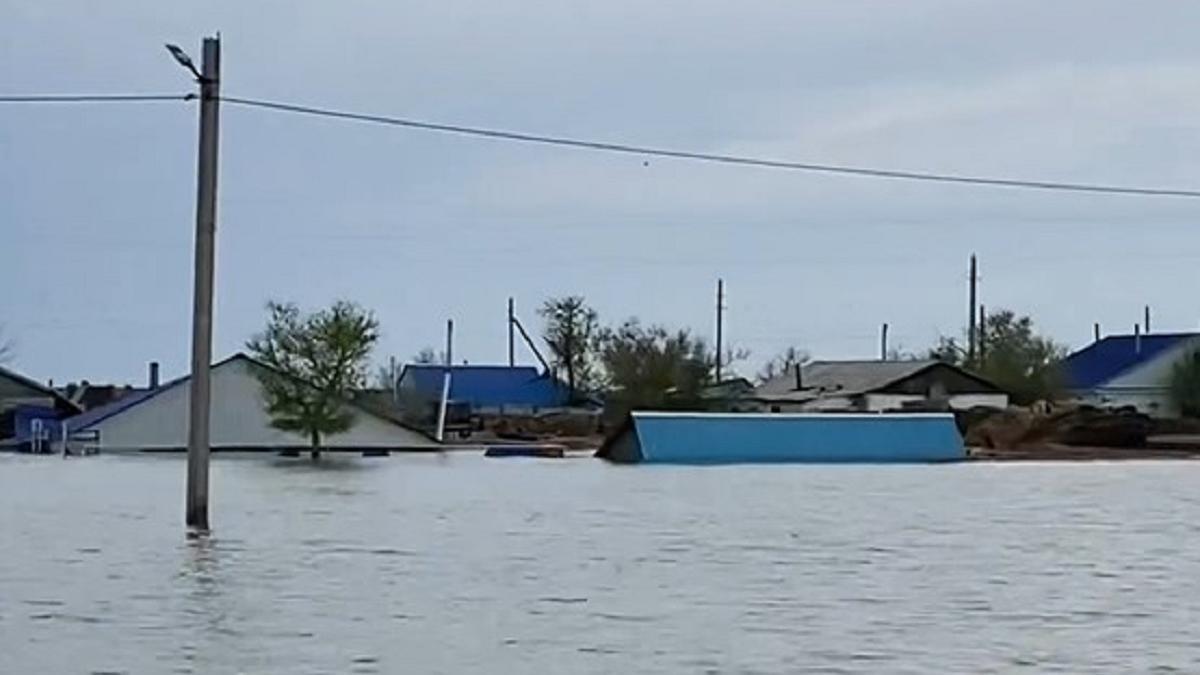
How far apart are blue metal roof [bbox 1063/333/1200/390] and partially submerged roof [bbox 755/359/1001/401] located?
9.47 m

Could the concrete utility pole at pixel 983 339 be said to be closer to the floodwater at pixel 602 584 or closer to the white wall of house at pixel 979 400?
the white wall of house at pixel 979 400

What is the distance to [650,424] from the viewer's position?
61719 millimetres

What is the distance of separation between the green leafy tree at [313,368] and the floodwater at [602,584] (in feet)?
114

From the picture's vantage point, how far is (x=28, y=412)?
8631 cm

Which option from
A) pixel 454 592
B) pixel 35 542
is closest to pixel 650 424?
pixel 35 542

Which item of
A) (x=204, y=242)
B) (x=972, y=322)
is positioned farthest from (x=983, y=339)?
(x=204, y=242)

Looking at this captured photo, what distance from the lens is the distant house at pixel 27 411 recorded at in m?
78.2

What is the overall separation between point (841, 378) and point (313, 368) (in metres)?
39.4

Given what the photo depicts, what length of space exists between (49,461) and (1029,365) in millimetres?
51989

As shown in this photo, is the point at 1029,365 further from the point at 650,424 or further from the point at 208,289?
the point at 208,289

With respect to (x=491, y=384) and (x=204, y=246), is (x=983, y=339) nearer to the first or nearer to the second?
(x=491, y=384)

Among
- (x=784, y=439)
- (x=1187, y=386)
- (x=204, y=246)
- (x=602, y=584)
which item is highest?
(x=1187, y=386)

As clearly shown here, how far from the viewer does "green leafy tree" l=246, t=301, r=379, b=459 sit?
73000 mm

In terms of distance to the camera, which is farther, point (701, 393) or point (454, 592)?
point (701, 393)
